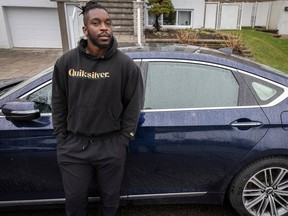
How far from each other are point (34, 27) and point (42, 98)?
11.4m

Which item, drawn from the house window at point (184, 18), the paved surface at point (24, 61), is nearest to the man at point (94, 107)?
the paved surface at point (24, 61)

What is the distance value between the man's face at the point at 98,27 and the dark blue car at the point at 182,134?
551 mm

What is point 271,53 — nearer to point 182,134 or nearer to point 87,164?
point 182,134

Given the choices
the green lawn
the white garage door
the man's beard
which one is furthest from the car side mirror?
the white garage door

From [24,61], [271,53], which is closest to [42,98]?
[24,61]

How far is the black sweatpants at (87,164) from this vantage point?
199 centimetres

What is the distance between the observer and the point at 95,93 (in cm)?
187

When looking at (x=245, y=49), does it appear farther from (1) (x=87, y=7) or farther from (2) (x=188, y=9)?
(1) (x=87, y=7)

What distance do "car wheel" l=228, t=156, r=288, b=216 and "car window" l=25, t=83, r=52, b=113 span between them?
1.75 m

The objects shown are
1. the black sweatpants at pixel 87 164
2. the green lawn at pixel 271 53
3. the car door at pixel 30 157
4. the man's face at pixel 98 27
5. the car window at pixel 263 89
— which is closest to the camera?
the man's face at pixel 98 27

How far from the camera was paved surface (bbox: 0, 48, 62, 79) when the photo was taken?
320 inches

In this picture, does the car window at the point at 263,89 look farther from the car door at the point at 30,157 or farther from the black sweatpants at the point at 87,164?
the car door at the point at 30,157

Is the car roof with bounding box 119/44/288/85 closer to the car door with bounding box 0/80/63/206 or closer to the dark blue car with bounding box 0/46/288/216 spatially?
the dark blue car with bounding box 0/46/288/216

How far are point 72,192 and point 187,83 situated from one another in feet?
4.14
